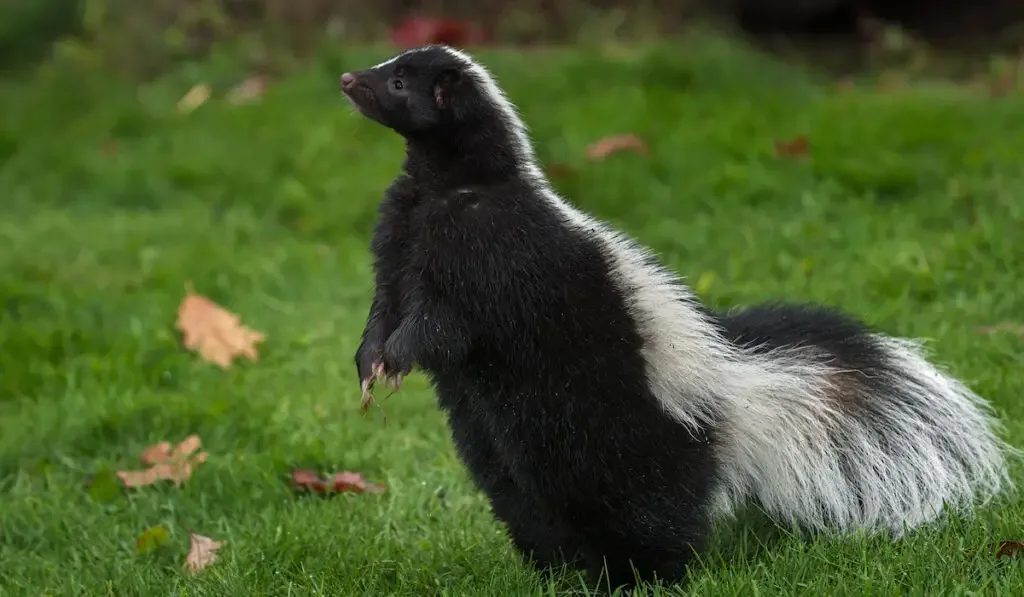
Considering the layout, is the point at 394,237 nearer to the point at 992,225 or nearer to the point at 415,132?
the point at 415,132

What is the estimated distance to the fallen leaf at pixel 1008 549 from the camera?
10.1 ft

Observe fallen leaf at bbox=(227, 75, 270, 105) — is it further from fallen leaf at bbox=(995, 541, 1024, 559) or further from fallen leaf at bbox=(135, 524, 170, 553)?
fallen leaf at bbox=(995, 541, 1024, 559)

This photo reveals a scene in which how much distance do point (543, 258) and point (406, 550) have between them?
1.00m

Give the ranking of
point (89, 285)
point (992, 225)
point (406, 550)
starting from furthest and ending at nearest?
point (89, 285) → point (992, 225) → point (406, 550)

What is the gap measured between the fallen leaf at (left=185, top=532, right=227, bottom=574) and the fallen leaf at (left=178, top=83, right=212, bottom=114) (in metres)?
6.10

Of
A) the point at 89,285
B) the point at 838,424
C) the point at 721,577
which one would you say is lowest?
the point at 89,285

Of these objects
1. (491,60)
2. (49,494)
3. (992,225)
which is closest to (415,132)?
(49,494)

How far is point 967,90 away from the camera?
858cm

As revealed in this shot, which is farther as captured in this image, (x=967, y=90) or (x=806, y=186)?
(x=967, y=90)

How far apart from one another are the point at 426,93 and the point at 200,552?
1558 millimetres

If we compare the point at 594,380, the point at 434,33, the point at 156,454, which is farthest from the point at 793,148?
the point at 594,380

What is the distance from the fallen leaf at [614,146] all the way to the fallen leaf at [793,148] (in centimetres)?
78

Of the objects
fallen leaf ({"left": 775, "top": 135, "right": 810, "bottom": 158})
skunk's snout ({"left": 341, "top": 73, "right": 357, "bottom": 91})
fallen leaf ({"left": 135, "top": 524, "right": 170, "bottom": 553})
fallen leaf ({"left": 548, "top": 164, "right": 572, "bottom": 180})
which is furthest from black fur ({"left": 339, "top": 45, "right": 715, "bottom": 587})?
fallen leaf ({"left": 775, "top": 135, "right": 810, "bottom": 158})

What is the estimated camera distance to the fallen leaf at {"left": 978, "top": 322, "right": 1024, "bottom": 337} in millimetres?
4934
